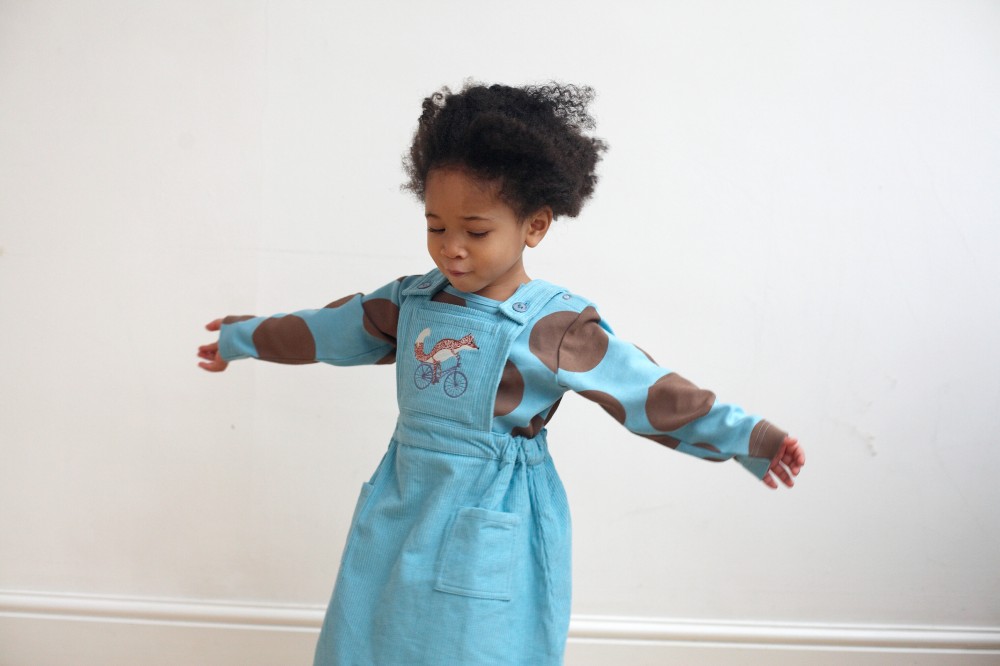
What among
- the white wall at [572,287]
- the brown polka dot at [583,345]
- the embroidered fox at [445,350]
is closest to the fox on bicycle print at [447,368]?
the embroidered fox at [445,350]

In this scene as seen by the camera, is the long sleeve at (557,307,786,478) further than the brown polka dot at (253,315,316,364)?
No

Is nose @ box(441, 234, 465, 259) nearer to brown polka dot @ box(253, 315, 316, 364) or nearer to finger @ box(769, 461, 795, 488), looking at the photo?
brown polka dot @ box(253, 315, 316, 364)

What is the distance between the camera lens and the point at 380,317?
46.2 inches

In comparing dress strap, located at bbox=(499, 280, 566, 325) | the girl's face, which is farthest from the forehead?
dress strap, located at bbox=(499, 280, 566, 325)

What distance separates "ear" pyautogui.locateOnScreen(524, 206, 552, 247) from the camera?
108cm

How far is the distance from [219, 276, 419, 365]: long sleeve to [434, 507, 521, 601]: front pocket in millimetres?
284

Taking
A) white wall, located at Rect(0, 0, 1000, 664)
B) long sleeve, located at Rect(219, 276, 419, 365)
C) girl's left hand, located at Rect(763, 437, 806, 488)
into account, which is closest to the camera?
girl's left hand, located at Rect(763, 437, 806, 488)

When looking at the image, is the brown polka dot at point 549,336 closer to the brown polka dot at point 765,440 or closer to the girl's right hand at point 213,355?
the brown polka dot at point 765,440

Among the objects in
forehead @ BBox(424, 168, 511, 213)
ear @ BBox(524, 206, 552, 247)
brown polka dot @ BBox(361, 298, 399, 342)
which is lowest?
brown polka dot @ BBox(361, 298, 399, 342)

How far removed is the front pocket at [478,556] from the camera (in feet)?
3.26

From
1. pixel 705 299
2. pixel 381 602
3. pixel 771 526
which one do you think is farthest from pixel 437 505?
pixel 771 526

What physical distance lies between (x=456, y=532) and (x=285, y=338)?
1.21 ft

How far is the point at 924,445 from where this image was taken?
167 centimetres

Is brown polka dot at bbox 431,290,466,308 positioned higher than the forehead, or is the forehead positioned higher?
the forehead
